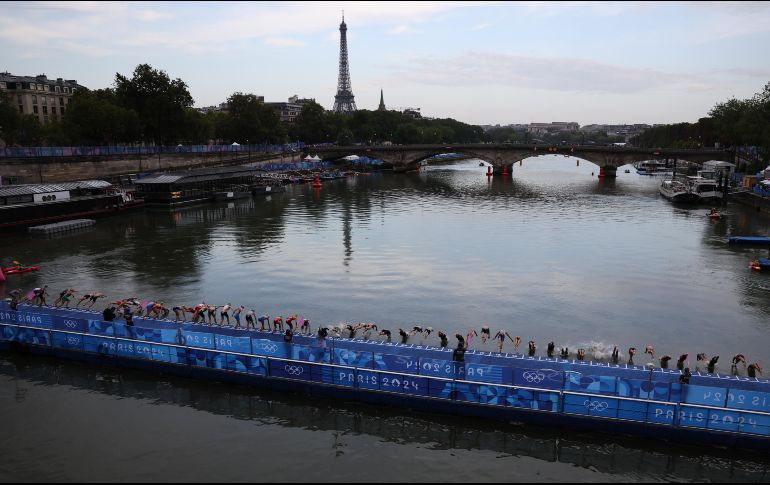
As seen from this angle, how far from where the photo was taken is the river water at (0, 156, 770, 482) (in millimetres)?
20312

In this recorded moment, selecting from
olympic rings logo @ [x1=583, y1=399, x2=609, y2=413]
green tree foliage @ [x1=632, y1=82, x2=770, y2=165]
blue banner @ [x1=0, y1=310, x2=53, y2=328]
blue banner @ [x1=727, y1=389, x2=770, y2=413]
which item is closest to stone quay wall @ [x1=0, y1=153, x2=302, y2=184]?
blue banner @ [x1=0, y1=310, x2=53, y2=328]

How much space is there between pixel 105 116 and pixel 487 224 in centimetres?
6980

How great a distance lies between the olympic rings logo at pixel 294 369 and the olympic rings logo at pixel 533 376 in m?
9.61

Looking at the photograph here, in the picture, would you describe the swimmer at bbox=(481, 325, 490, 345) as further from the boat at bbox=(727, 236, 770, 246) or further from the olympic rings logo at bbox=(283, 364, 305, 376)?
the boat at bbox=(727, 236, 770, 246)

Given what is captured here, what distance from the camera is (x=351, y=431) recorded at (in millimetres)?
22359

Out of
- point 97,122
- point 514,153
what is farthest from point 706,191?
point 97,122

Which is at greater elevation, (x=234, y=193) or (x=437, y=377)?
(x=234, y=193)

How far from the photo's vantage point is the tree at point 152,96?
10650 centimetres

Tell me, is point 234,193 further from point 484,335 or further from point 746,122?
point 746,122

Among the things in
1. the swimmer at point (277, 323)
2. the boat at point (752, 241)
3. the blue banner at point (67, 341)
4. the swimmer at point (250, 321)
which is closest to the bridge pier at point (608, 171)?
the boat at point (752, 241)

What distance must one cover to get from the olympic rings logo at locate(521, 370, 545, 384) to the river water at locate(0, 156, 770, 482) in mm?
1945

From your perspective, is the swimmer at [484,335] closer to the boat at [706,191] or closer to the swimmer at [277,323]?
the swimmer at [277,323]

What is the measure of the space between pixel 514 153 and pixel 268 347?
133388 mm

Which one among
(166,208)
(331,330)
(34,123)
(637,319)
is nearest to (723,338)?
(637,319)
